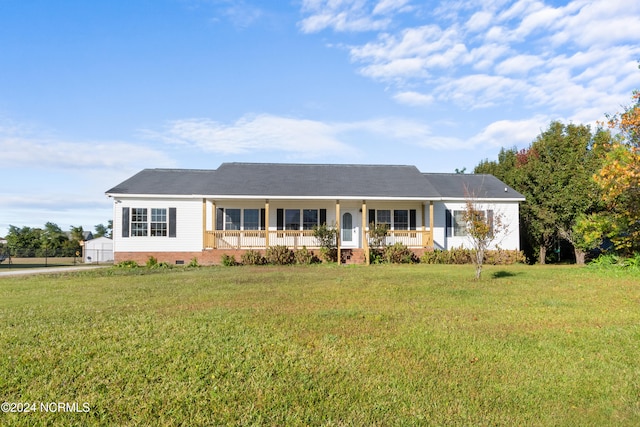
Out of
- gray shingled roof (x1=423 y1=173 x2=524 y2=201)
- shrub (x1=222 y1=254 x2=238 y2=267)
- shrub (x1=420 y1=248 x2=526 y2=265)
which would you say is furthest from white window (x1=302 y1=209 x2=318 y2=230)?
gray shingled roof (x1=423 y1=173 x2=524 y2=201)

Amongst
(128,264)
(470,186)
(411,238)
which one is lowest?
(128,264)

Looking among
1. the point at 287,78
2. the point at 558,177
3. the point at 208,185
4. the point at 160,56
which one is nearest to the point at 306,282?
the point at 287,78

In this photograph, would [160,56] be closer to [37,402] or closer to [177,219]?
[177,219]

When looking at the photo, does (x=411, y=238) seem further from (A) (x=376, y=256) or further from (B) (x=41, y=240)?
(B) (x=41, y=240)

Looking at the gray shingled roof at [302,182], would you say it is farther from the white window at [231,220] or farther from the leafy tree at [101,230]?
the leafy tree at [101,230]

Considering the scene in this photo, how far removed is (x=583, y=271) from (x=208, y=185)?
1630cm

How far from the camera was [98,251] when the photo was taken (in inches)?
1216

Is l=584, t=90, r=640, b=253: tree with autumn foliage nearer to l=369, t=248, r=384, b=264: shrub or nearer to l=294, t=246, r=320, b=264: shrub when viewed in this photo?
l=369, t=248, r=384, b=264: shrub

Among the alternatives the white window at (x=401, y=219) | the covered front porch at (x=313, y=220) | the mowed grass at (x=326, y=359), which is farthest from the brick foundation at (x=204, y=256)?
the mowed grass at (x=326, y=359)

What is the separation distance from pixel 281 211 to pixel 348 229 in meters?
3.56

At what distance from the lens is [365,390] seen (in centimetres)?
450

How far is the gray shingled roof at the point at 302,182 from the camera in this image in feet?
70.1

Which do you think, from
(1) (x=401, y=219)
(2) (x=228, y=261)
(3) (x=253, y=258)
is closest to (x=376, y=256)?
(1) (x=401, y=219)

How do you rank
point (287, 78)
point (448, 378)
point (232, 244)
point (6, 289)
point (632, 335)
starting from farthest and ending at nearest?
point (232, 244)
point (287, 78)
point (6, 289)
point (632, 335)
point (448, 378)
